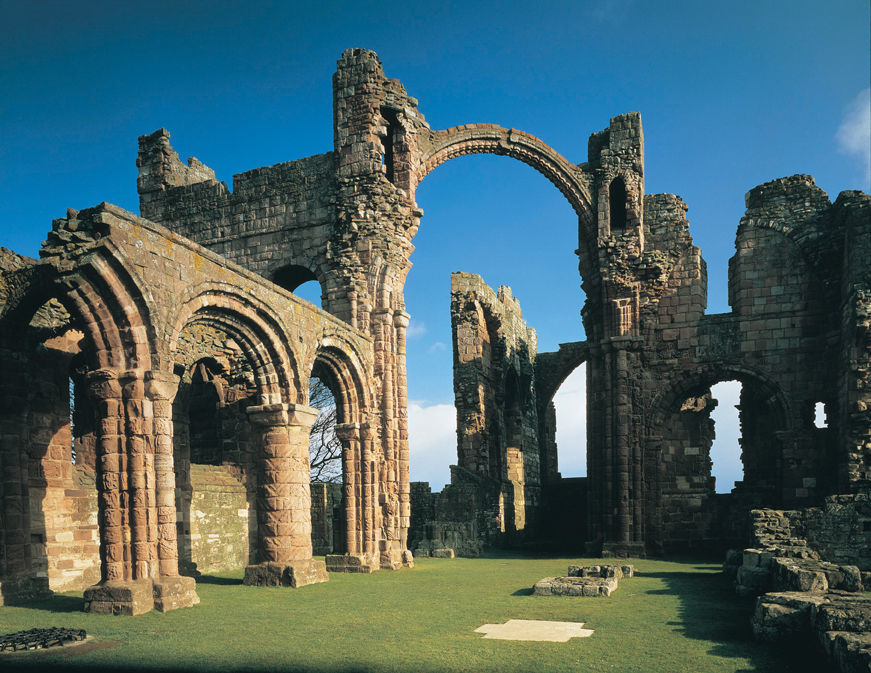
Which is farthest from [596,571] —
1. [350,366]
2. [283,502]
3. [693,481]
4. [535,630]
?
[693,481]

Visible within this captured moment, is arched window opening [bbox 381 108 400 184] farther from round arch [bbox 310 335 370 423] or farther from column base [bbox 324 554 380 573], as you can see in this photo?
column base [bbox 324 554 380 573]

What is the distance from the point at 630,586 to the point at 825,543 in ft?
14.5

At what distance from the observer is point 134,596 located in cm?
884

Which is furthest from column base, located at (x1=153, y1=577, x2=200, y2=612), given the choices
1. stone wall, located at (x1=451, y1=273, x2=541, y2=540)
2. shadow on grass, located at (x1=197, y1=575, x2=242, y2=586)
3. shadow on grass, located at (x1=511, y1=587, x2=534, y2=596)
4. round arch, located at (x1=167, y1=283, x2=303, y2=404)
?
stone wall, located at (x1=451, y1=273, x2=541, y2=540)

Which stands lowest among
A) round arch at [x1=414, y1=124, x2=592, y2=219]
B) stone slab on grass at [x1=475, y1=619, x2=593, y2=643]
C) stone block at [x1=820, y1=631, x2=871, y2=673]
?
stone slab on grass at [x1=475, y1=619, x2=593, y2=643]

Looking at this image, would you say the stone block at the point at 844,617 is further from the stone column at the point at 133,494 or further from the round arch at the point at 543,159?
the round arch at the point at 543,159

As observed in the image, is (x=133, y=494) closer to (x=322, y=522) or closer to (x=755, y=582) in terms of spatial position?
(x=755, y=582)

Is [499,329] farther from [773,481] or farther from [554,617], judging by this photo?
[554,617]

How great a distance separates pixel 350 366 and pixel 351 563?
376cm

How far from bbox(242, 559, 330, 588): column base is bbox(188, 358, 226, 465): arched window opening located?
15.2 feet

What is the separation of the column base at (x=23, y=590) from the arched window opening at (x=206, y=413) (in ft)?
18.8

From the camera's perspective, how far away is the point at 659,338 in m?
19.0

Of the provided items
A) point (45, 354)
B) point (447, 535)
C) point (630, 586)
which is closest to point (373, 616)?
Answer: point (630, 586)

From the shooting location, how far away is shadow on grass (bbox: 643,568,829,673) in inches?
245
